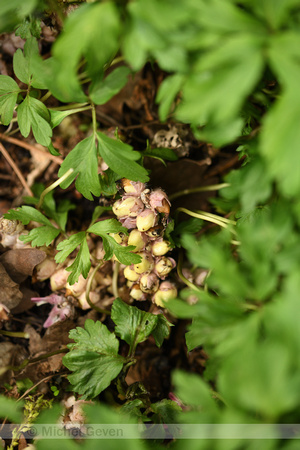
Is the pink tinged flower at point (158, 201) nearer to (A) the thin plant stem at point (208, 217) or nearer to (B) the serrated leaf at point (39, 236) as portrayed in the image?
(A) the thin plant stem at point (208, 217)

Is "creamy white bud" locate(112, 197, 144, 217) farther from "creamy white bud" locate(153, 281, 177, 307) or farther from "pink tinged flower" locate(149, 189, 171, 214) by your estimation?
"creamy white bud" locate(153, 281, 177, 307)

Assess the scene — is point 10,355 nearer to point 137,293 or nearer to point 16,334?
point 16,334

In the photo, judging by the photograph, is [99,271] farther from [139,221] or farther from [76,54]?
[76,54]

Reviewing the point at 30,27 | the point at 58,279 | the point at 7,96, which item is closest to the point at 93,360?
the point at 58,279

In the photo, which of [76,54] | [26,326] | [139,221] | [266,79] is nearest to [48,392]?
[26,326]

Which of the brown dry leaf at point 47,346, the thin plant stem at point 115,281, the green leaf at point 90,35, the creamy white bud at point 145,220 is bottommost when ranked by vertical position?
the brown dry leaf at point 47,346

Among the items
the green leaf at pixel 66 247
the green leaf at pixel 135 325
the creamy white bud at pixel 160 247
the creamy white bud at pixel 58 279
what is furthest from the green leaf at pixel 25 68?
the green leaf at pixel 135 325

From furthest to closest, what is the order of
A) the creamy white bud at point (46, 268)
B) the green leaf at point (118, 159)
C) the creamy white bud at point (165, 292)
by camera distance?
1. the creamy white bud at point (46, 268)
2. the creamy white bud at point (165, 292)
3. the green leaf at point (118, 159)
